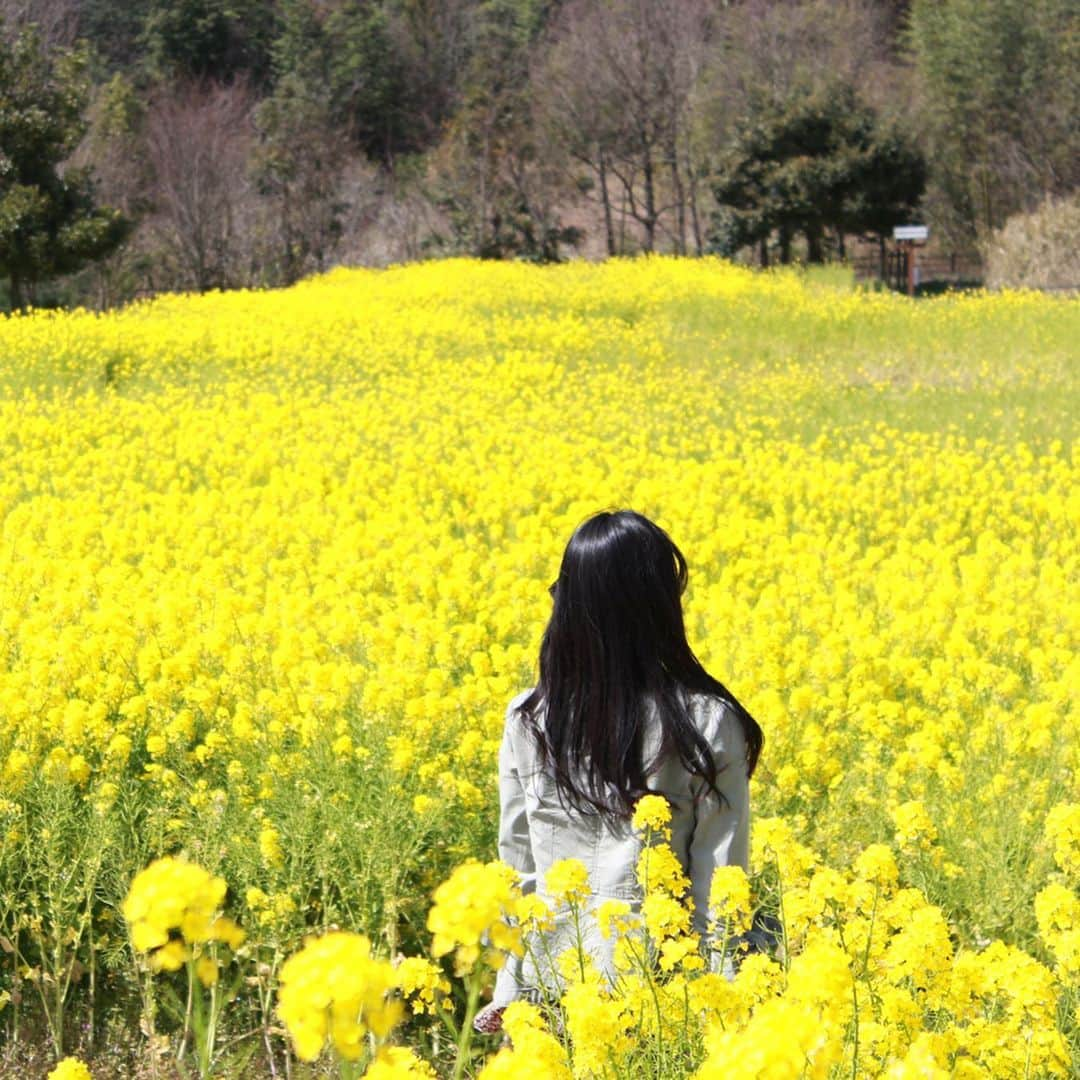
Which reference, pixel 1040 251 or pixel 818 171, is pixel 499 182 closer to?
pixel 818 171

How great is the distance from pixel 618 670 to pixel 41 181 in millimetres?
22924

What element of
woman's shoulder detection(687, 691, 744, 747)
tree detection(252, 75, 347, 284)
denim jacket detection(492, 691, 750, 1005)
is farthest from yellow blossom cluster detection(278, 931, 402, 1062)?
tree detection(252, 75, 347, 284)

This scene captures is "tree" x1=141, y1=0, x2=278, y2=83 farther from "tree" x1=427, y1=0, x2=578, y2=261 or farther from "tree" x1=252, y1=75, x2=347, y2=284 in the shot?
"tree" x1=427, y1=0, x2=578, y2=261

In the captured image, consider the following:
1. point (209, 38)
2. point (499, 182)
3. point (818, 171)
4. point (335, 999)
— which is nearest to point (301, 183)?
point (499, 182)

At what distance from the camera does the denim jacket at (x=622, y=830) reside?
2.44 metres

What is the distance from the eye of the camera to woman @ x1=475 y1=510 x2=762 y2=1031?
2394 mm

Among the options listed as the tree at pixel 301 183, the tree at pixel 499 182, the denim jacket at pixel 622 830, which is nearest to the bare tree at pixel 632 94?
the tree at pixel 499 182

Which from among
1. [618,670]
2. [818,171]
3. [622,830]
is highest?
[818,171]

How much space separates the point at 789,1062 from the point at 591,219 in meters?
39.9

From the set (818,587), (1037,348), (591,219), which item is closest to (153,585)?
(818,587)

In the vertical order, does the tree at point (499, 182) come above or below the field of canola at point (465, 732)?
above

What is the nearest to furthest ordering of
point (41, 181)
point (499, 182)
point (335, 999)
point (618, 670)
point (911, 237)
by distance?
point (335, 999) < point (618, 670) < point (911, 237) < point (41, 181) < point (499, 182)

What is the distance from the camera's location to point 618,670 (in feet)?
7.97

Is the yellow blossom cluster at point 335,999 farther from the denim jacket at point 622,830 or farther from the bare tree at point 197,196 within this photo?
the bare tree at point 197,196
